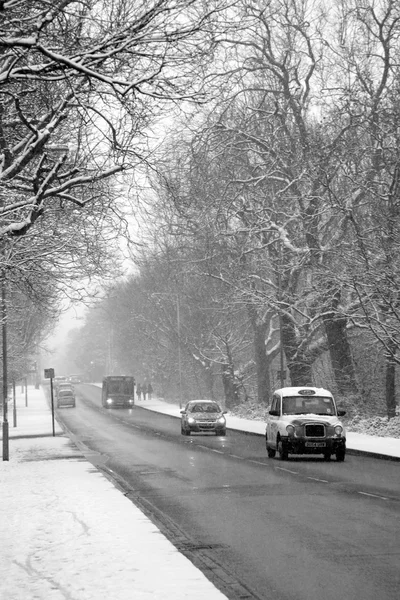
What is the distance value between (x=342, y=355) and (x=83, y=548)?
32.8 metres

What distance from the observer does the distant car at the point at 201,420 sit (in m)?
44.1

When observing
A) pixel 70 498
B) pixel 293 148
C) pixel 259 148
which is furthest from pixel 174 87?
pixel 259 148

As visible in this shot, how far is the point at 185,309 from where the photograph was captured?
7431 centimetres

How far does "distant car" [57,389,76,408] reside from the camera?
85.7 metres

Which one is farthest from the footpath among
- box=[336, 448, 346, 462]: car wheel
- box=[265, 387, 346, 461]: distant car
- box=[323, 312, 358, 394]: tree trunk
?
box=[323, 312, 358, 394]: tree trunk

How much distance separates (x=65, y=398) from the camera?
8594 cm

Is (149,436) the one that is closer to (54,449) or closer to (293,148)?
(54,449)

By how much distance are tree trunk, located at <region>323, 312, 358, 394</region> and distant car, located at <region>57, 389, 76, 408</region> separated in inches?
1804

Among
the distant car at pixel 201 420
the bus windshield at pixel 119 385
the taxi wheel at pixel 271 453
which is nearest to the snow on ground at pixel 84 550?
the taxi wheel at pixel 271 453

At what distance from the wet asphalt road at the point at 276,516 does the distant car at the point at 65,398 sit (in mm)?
54690

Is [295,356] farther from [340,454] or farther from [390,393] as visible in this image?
[340,454]

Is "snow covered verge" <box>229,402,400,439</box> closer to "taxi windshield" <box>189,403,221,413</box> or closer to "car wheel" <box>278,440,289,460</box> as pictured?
"taxi windshield" <box>189,403,221,413</box>

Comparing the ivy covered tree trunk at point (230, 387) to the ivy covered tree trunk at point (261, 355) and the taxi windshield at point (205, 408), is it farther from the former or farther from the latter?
the taxi windshield at point (205, 408)

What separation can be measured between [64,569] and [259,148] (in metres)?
37.3
